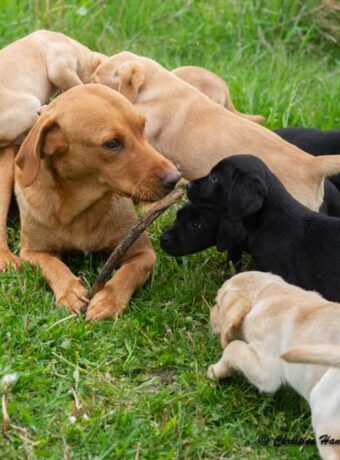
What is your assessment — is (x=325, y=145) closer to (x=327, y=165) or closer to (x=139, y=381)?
(x=327, y=165)

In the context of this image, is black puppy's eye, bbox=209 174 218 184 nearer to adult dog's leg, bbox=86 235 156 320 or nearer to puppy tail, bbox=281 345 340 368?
adult dog's leg, bbox=86 235 156 320

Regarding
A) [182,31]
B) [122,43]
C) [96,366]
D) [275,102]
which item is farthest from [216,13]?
[96,366]

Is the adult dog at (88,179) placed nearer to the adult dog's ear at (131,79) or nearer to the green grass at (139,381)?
the green grass at (139,381)

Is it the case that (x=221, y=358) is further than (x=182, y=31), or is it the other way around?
(x=182, y=31)

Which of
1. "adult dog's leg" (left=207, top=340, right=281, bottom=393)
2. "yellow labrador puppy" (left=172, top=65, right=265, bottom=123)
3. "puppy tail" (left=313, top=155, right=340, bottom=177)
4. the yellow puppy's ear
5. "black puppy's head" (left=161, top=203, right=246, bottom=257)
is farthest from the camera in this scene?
"yellow labrador puppy" (left=172, top=65, right=265, bottom=123)

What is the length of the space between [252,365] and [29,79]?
313 centimetres

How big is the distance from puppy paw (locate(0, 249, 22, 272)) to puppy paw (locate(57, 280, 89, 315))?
53 centimetres

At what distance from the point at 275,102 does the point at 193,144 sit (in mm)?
1721

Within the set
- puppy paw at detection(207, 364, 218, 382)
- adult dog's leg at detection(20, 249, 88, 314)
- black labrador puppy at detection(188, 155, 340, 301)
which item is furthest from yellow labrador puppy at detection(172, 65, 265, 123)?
puppy paw at detection(207, 364, 218, 382)

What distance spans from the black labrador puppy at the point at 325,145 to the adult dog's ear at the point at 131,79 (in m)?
1.13

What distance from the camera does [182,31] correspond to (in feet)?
29.6

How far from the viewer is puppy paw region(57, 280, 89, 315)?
531 cm

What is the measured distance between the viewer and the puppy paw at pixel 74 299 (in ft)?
17.4

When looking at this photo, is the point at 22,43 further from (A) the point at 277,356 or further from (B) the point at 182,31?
(A) the point at 277,356
